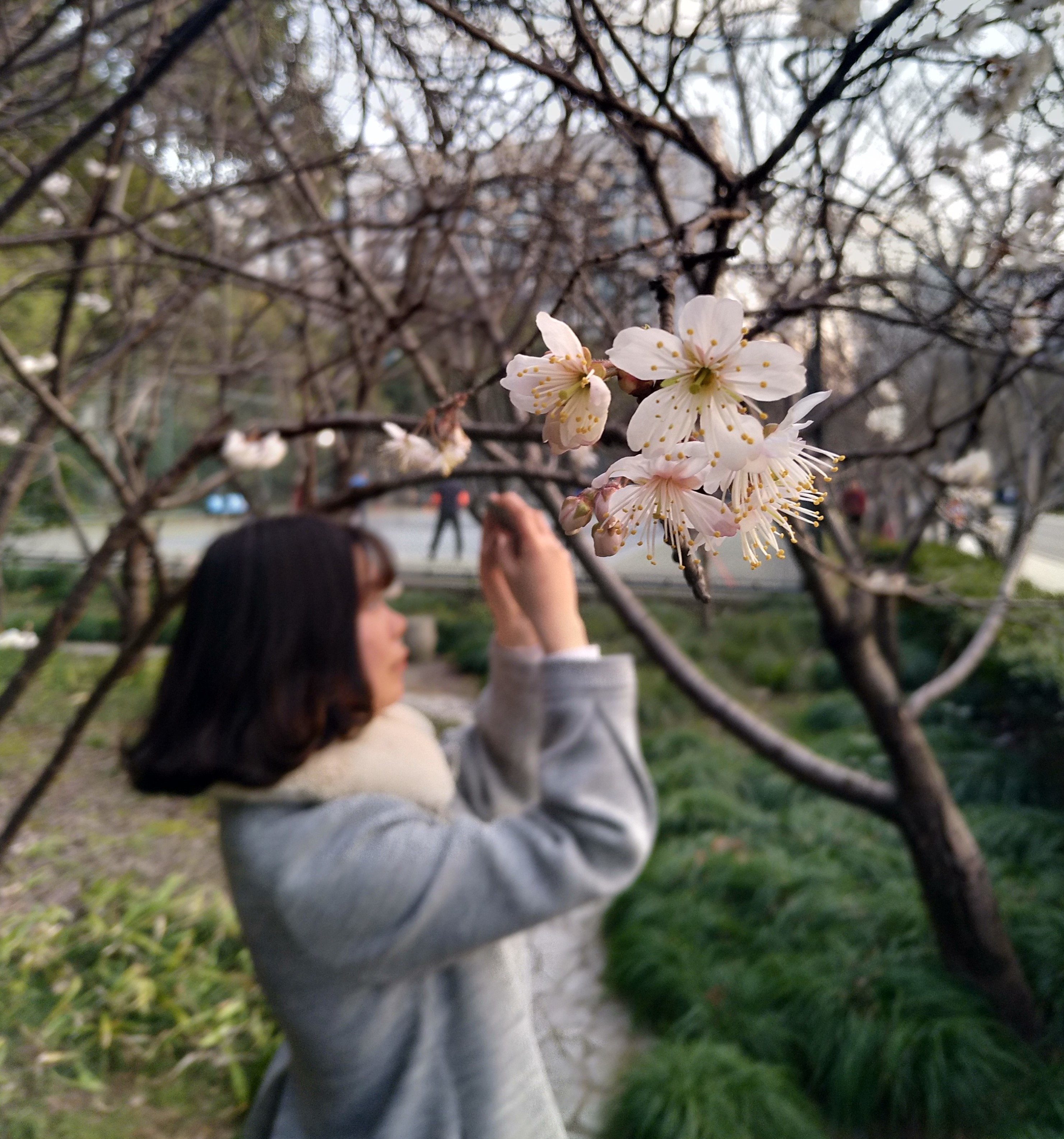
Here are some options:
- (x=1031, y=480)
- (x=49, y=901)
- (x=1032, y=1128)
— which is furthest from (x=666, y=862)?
(x=49, y=901)

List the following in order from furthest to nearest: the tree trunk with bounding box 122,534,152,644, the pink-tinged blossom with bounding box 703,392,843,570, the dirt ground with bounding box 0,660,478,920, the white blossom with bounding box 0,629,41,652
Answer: the tree trunk with bounding box 122,534,152,644 < the white blossom with bounding box 0,629,41,652 < the dirt ground with bounding box 0,660,478,920 < the pink-tinged blossom with bounding box 703,392,843,570

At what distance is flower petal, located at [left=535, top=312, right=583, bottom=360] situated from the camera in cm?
55

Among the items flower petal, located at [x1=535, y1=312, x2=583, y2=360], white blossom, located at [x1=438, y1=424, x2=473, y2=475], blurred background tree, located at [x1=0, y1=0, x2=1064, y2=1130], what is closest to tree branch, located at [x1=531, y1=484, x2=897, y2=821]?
blurred background tree, located at [x1=0, y1=0, x2=1064, y2=1130]

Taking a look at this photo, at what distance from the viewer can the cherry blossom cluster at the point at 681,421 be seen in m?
0.48

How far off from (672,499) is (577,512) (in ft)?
0.25

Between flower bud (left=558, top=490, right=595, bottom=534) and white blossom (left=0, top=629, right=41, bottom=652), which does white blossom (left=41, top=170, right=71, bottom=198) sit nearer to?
white blossom (left=0, top=629, right=41, bottom=652)

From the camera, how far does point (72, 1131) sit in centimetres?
206

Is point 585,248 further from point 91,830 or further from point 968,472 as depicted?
point 91,830

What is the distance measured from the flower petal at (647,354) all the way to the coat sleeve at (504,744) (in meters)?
0.87

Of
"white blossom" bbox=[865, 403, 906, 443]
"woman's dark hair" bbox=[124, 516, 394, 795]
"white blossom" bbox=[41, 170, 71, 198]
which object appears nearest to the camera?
"woman's dark hair" bbox=[124, 516, 394, 795]

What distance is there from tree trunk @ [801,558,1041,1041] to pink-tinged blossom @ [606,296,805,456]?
1.80m

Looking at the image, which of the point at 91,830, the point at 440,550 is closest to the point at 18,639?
the point at 91,830

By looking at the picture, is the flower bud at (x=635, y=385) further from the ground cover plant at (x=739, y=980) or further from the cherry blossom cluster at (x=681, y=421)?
the ground cover plant at (x=739, y=980)

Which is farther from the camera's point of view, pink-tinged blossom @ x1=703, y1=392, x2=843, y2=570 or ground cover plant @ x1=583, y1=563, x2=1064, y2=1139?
ground cover plant @ x1=583, y1=563, x2=1064, y2=1139
